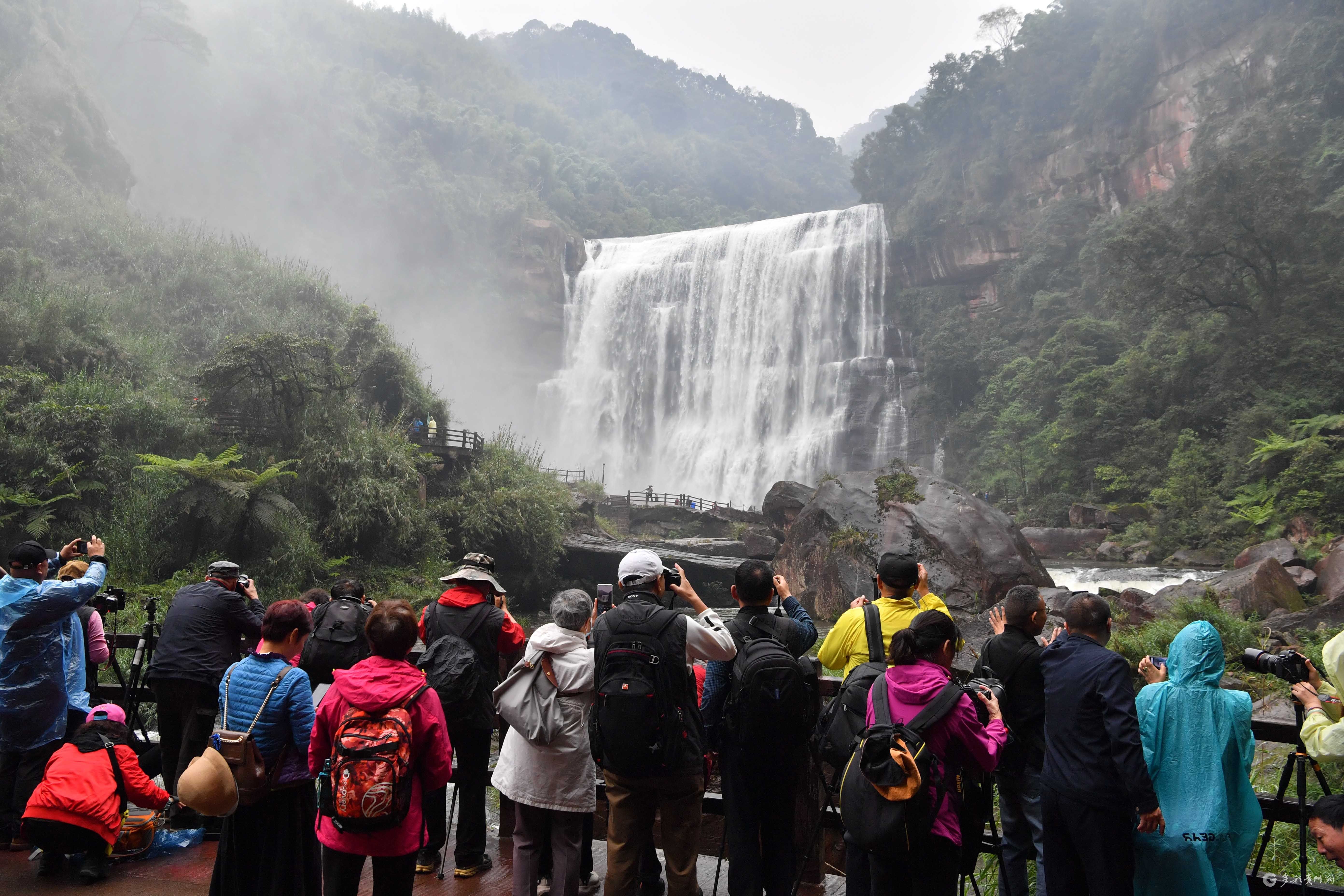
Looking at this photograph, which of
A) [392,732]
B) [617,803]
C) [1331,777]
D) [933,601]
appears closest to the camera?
[392,732]

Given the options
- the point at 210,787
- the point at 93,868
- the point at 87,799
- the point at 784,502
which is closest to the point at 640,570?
the point at 210,787

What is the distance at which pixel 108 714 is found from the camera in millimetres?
Result: 4168

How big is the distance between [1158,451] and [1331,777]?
2050 centimetres

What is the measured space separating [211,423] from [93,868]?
651 inches

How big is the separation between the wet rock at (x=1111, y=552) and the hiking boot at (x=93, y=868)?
22.2 m

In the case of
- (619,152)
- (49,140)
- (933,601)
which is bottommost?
(933,601)

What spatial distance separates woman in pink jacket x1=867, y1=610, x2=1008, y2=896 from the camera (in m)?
2.71

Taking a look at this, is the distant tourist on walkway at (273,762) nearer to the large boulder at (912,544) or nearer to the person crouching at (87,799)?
the person crouching at (87,799)

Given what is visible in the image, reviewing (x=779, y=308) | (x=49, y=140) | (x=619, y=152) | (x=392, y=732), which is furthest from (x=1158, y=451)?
(x=619, y=152)

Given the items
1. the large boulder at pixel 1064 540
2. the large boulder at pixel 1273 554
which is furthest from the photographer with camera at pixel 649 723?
the large boulder at pixel 1064 540

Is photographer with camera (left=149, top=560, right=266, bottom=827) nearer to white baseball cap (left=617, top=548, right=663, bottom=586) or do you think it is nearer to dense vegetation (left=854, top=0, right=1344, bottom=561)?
white baseball cap (left=617, top=548, right=663, bottom=586)

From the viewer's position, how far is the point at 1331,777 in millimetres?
6543

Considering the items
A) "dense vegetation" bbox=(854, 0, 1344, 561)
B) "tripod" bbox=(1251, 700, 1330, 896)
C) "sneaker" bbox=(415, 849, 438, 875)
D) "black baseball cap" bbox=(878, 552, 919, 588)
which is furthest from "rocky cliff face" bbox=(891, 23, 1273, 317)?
"sneaker" bbox=(415, 849, 438, 875)

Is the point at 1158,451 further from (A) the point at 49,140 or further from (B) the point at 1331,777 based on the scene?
(A) the point at 49,140
